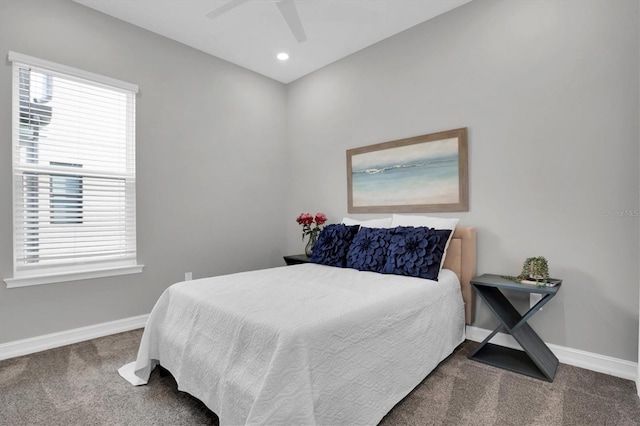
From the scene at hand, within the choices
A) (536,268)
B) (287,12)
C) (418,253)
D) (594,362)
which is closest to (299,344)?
(418,253)

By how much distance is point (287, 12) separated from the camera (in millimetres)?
2916

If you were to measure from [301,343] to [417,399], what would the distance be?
0.96 m

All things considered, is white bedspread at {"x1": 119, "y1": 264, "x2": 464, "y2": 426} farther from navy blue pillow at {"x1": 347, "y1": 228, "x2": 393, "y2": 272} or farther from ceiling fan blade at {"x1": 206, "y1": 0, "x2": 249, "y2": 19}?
ceiling fan blade at {"x1": 206, "y1": 0, "x2": 249, "y2": 19}

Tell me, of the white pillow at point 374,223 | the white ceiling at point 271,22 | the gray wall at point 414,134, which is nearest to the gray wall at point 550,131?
the gray wall at point 414,134

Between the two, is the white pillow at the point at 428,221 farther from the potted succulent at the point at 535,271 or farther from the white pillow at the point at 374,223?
the potted succulent at the point at 535,271

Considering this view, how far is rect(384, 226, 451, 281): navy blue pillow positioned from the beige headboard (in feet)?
0.75

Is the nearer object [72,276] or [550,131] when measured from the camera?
[550,131]

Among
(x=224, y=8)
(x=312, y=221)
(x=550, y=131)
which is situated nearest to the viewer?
(x=550, y=131)

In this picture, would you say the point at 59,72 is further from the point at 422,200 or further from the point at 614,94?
the point at 614,94

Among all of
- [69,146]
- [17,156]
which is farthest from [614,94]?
[17,156]

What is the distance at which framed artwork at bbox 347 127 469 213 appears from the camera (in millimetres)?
2863

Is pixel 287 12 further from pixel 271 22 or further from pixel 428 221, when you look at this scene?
pixel 428 221

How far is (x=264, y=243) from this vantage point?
4184mm

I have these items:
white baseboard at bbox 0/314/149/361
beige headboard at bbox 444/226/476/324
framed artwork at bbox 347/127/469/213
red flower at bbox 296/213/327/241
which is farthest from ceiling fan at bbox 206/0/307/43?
white baseboard at bbox 0/314/149/361
